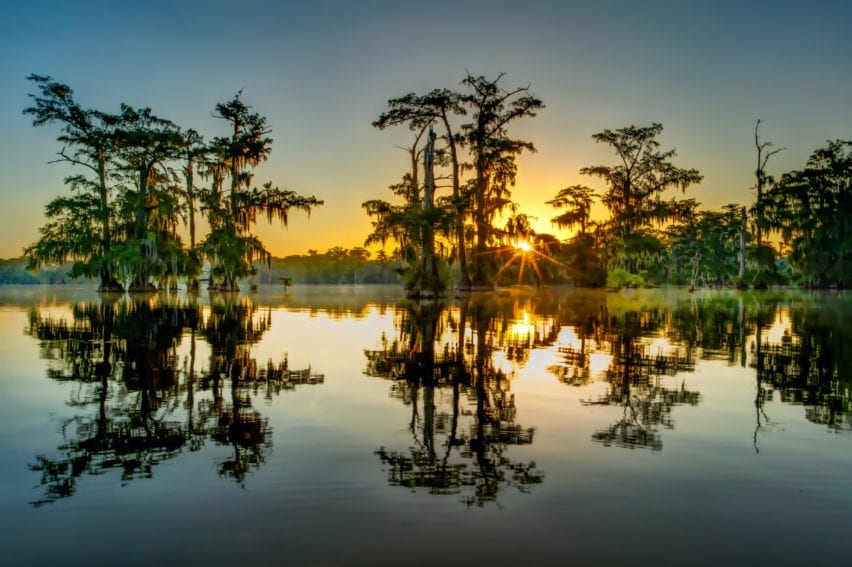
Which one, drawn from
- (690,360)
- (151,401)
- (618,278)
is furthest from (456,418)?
(618,278)

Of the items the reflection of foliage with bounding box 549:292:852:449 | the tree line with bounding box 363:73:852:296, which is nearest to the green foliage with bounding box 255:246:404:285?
the tree line with bounding box 363:73:852:296

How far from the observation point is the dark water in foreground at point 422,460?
294cm

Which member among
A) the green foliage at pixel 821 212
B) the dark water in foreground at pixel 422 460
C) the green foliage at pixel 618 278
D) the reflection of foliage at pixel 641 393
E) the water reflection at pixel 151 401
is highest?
the green foliage at pixel 821 212

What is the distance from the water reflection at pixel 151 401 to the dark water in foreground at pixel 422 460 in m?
0.03

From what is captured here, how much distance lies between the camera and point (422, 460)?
4285 millimetres

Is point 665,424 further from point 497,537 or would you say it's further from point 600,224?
point 600,224

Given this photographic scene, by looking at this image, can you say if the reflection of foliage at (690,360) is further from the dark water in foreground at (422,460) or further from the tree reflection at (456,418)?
the tree reflection at (456,418)

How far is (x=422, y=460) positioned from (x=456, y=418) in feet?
4.26

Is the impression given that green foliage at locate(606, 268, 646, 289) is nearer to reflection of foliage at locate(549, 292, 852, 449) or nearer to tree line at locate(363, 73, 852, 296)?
tree line at locate(363, 73, 852, 296)

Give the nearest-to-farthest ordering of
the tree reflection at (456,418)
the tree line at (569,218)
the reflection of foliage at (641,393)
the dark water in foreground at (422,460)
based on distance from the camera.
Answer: the dark water in foreground at (422,460) → the tree reflection at (456,418) → the reflection of foliage at (641,393) → the tree line at (569,218)

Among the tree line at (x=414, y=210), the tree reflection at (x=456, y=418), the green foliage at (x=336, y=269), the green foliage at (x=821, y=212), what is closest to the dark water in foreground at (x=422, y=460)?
the tree reflection at (x=456, y=418)

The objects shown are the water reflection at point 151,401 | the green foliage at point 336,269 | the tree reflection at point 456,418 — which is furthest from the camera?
the green foliage at point 336,269

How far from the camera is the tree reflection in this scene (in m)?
3.88

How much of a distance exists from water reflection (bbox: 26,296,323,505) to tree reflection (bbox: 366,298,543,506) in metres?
1.19
